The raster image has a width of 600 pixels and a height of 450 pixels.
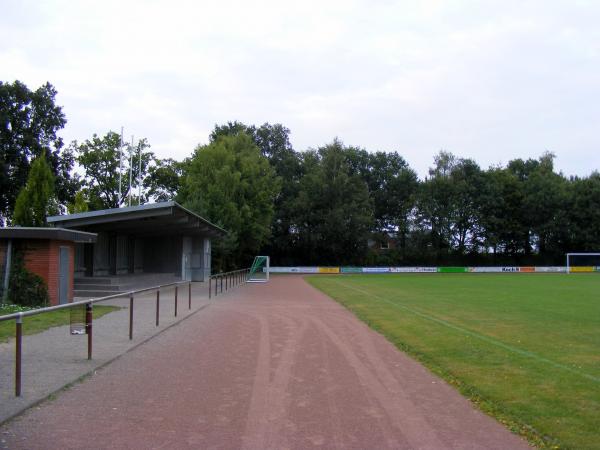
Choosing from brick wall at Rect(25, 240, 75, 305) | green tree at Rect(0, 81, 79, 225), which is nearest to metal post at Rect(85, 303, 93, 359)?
brick wall at Rect(25, 240, 75, 305)

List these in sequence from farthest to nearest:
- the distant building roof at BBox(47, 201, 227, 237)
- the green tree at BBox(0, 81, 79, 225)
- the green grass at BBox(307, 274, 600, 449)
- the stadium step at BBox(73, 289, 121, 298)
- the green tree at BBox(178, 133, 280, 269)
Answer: the green tree at BBox(0, 81, 79, 225)
the green tree at BBox(178, 133, 280, 269)
the distant building roof at BBox(47, 201, 227, 237)
the stadium step at BBox(73, 289, 121, 298)
the green grass at BBox(307, 274, 600, 449)

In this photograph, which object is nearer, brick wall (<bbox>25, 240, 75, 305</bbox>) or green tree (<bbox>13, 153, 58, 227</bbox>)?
brick wall (<bbox>25, 240, 75, 305</bbox>)

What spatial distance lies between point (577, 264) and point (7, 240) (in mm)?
68865

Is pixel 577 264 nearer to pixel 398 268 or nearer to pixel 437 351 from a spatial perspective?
pixel 398 268

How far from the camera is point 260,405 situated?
6480 mm

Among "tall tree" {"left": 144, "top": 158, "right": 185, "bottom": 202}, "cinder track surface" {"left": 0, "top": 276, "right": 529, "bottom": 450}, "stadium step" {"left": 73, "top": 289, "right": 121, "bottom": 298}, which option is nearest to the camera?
"cinder track surface" {"left": 0, "top": 276, "right": 529, "bottom": 450}

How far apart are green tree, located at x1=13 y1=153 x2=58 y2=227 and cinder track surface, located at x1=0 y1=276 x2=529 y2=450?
1267 inches

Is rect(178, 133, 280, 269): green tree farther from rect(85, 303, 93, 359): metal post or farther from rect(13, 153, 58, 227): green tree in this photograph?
rect(85, 303, 93, 359): metal post

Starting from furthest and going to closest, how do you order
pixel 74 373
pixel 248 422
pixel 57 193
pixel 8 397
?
pixel 57 193
pixel 74 373
pixel 8 397
pixel 248 422

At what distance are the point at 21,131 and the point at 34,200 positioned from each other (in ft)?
47.2

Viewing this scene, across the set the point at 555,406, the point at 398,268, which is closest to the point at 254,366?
the point at 555,406

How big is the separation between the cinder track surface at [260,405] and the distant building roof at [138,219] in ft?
48.6

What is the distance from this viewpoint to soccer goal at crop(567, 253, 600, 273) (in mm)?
68062

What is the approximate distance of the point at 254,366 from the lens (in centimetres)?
889
